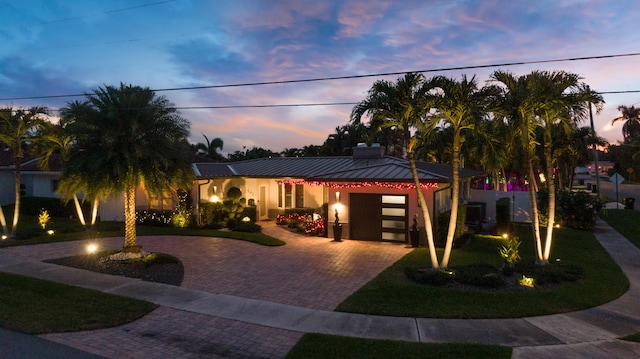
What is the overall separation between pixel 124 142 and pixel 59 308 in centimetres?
583

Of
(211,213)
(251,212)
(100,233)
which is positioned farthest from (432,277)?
(100,233)

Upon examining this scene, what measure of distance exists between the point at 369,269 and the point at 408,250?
11.0 ft

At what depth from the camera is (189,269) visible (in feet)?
39.7

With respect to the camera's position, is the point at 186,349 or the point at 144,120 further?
the point at 144,120

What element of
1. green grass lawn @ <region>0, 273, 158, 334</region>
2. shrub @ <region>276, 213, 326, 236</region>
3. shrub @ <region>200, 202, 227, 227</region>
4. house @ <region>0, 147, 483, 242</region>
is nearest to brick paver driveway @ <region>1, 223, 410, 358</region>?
green grass lawn @ <region>0, 273, 158, 334</region>

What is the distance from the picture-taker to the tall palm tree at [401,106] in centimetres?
1057

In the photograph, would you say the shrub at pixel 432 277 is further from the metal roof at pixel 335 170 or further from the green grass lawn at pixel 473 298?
the metal roof at pixel 335 170

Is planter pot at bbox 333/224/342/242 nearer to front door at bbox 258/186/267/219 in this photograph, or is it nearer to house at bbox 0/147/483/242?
house at bbox 0/147/483/242

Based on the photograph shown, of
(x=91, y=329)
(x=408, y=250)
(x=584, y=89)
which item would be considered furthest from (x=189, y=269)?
(x=584, y=89)

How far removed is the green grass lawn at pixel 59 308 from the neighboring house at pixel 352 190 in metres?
9.87

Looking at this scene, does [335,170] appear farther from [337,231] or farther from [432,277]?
[432,277]

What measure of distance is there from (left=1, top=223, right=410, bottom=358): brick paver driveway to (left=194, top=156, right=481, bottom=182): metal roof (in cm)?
284

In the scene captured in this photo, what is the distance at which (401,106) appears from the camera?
10.7 metres

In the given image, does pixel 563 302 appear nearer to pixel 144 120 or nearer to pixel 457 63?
pixel 457 63
